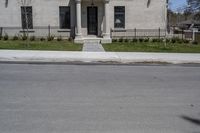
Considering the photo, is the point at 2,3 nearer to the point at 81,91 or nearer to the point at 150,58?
the point at 150,58

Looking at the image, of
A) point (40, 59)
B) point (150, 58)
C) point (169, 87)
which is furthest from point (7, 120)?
point (150, 58)

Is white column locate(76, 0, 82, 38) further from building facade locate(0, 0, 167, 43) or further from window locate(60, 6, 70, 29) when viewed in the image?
window locate(60, 6, 70, 29)

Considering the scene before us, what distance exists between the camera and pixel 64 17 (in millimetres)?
31688

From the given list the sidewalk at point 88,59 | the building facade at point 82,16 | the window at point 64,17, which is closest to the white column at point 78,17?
the building facade at point 82,16

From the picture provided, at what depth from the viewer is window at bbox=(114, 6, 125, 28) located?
31.8 metres

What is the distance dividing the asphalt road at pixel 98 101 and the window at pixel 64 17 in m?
18.4

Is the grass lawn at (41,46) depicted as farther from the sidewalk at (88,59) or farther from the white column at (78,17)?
the white column at (78,17)

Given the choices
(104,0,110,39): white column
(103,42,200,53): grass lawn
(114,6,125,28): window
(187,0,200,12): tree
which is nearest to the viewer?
(103,42,200,53): grass lawn

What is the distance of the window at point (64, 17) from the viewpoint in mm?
31531

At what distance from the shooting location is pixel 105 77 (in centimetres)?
1212

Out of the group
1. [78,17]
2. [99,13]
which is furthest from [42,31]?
[99,13]

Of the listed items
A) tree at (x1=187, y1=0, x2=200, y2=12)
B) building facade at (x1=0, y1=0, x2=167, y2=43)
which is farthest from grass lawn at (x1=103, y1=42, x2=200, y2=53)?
tree at (x1=187, y1=0, x2=200, y2=12)

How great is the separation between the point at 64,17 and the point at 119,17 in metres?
4.72

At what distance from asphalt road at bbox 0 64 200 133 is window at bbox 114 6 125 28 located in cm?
1870
